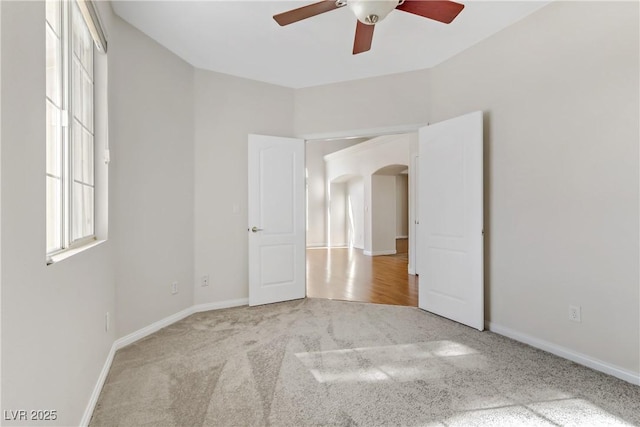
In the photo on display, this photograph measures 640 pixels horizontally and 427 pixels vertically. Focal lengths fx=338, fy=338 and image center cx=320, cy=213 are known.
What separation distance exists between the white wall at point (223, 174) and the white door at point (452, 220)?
208 cm

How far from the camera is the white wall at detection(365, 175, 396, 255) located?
29.1 ft

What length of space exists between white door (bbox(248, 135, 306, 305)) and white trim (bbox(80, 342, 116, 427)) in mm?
1690

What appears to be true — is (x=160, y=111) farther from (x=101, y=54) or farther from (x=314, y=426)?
(x=314, y=426)

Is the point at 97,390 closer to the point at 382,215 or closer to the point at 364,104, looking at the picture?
the point at 364,104

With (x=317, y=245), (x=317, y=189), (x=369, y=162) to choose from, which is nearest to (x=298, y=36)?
(x=369, y=162)

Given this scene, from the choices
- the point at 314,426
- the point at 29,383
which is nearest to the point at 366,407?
the point at 314,426

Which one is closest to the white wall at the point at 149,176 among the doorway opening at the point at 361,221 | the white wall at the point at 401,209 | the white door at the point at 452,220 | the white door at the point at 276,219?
the white door at the point at 276,219

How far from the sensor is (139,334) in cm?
307

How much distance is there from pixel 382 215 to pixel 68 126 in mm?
7835

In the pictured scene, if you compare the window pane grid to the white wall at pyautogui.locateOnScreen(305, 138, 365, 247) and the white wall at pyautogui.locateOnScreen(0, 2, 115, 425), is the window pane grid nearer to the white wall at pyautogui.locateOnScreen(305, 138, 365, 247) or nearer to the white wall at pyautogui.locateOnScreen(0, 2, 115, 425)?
the white wall at pyautogui.locateOnScreen(0, 2, 115, 425)

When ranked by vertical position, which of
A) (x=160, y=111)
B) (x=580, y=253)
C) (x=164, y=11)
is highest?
(x=164, y=11)

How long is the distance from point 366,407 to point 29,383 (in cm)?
159

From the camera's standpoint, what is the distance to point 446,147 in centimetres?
359

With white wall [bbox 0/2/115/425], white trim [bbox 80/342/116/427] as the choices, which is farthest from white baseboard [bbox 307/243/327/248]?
white wall [bbox 0/2/115/425]
